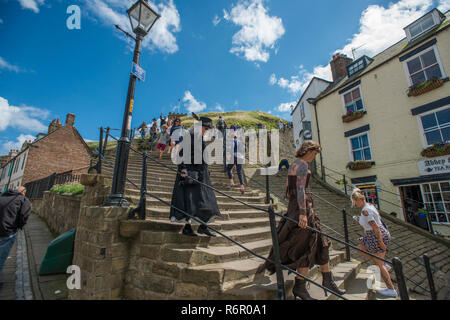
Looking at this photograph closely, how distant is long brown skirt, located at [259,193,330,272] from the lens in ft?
8.23

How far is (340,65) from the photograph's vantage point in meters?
15.7

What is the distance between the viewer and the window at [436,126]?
8773mm

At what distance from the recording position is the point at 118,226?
127 inches

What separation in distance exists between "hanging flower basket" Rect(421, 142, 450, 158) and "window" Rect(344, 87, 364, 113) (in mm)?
→ 4118

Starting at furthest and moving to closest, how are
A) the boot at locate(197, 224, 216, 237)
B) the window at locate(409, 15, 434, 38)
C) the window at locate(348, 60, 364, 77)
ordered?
1. the window at locate(348, 60, 364, 77)
2. the window at locate(409, 15, 434, 38)
3. the boot at locate(197, 224, 216, 237)

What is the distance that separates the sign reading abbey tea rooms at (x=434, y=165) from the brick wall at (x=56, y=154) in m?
30.0

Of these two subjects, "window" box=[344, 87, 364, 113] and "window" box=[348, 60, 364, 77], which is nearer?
"window" box=[344, 87, 364, 113]

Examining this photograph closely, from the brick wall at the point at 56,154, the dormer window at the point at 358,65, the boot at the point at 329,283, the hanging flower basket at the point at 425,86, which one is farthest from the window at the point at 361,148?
the brick wall at the point at 56,154

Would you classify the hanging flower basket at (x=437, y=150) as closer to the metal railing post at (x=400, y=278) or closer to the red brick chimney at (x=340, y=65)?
the red brick chimney at (x=340, y=65)

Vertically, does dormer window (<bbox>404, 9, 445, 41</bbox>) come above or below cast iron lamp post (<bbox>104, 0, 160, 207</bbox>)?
above

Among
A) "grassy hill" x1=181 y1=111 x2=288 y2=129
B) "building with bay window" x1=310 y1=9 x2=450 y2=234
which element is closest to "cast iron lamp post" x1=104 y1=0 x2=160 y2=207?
"building with bay window" x1=310 y1=9 x2=450 y2=234

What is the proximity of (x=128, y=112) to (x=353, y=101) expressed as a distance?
13396mm

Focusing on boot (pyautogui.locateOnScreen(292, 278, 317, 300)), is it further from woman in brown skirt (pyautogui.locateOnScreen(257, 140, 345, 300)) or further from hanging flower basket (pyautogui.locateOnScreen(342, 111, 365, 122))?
hanging flower basket (pyautogui.locateOnScreen(342, 111, 365, 122))
